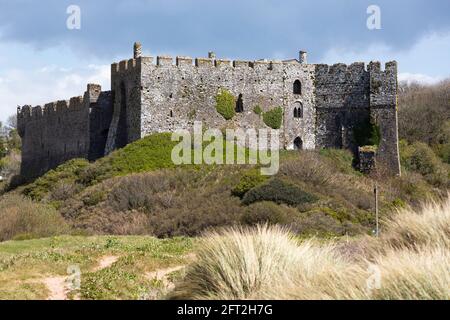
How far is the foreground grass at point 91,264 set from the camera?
1512cm

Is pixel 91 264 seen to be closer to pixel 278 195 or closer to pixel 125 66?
pixel 278 195

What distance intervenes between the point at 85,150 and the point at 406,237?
3573 cm

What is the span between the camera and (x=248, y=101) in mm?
45094

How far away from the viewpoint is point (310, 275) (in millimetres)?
11602

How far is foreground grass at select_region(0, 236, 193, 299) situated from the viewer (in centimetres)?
1512

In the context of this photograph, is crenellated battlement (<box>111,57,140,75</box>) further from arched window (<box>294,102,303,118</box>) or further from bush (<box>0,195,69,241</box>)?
bush (<box>0,195,69,241</box>)

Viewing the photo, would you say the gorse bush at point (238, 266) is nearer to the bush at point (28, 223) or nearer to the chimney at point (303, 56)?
the bush at point (28, 223)

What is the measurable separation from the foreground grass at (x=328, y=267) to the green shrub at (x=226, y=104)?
29708 millimetres

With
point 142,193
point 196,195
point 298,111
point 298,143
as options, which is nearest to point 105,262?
point 196,195

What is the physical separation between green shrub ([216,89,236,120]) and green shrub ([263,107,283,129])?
73.4 inches

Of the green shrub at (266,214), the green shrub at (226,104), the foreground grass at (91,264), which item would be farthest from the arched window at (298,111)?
the foreground grass at (91,264)

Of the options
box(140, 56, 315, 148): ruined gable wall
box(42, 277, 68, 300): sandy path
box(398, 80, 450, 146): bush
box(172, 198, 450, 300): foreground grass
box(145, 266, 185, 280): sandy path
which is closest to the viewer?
box(172, 198, 450, 300): foreground grass

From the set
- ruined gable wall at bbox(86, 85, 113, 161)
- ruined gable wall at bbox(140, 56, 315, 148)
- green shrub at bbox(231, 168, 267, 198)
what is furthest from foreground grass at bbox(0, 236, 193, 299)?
ruined gable wall at bbox(86, 85, 113, 161)
